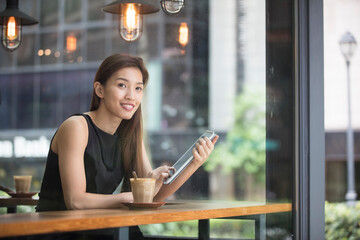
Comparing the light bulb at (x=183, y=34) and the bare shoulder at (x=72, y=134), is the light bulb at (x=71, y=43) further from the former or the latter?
the bare shoulder at (x=72, y=134)

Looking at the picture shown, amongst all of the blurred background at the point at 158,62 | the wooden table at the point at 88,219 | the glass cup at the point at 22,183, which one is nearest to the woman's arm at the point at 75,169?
the wooden table at the point at 88,219

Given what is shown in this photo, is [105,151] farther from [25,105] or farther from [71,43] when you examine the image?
[25,105]

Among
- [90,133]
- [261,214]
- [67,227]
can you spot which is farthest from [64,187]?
[261,214]

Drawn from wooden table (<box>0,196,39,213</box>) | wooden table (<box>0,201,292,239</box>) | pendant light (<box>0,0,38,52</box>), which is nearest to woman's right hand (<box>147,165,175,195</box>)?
wooden table (<box>0,201,292,239</box>)

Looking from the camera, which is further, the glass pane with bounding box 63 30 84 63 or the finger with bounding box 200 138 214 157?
the glass pane with bounding box 63 30 84 63

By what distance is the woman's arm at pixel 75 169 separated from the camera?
6.54 ft

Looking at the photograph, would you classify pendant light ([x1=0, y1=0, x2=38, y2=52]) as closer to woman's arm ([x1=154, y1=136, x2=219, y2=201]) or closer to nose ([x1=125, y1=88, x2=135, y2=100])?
nose ([x1=125, y1=88, x2=135, y2=100])

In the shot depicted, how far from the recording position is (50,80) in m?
4.32

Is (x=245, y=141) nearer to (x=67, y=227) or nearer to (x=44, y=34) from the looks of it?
(x=44, y=34)

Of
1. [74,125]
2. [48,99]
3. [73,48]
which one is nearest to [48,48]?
[73,48]

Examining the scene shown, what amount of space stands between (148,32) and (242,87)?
5434mm

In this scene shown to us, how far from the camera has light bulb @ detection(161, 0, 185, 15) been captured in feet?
9.41

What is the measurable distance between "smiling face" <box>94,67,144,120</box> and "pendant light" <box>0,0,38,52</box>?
1118 mm

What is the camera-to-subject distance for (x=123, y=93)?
2482mm
